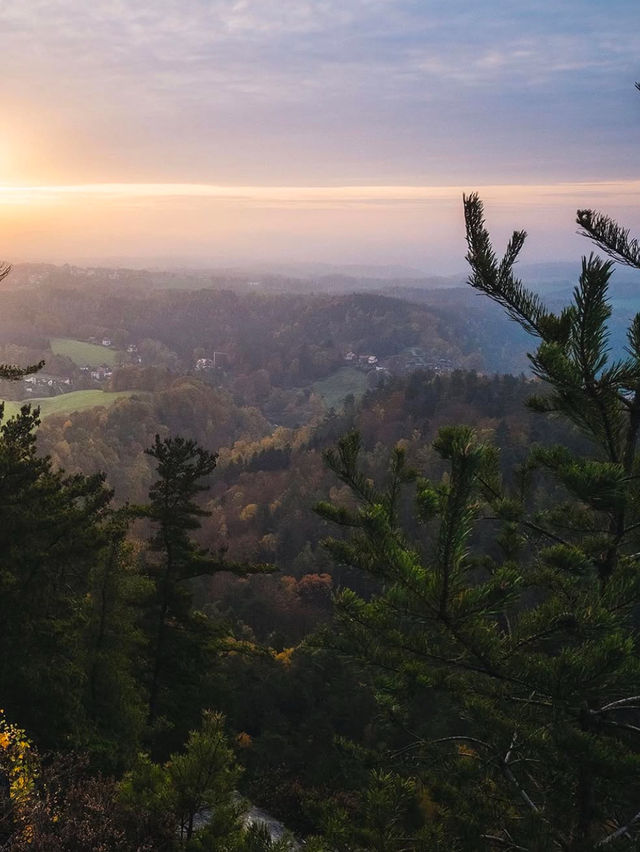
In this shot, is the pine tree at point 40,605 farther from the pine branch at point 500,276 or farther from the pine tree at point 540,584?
the pine branch at point 500,276

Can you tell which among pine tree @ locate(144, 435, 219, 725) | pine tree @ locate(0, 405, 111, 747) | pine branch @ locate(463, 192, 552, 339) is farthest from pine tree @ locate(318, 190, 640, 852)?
pine tree @ locate(144, 435, 219, 725)

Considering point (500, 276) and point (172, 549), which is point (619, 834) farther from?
point (172, 549)

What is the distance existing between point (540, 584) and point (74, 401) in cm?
15114

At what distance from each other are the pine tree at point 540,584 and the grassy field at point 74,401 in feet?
455

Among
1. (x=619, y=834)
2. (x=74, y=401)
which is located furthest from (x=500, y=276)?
(x=74, y=401)

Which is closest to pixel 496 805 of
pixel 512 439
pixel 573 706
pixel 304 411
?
pixel 573 706

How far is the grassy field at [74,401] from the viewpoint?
136500 mm

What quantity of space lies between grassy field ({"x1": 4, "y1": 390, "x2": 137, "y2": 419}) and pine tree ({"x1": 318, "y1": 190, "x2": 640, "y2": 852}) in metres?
139

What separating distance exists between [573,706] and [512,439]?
86509 millimetres

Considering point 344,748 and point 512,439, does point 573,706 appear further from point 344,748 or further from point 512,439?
point 512,439

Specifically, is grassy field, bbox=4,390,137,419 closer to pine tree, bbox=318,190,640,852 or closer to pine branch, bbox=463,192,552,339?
pine tree, bbox=318,190,640,852

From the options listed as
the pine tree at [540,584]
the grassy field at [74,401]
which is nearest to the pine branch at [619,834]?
the pine tree at [540,584]

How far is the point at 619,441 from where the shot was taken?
4316 mm

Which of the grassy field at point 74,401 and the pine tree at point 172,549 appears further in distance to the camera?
the grassy field at point 74,401
